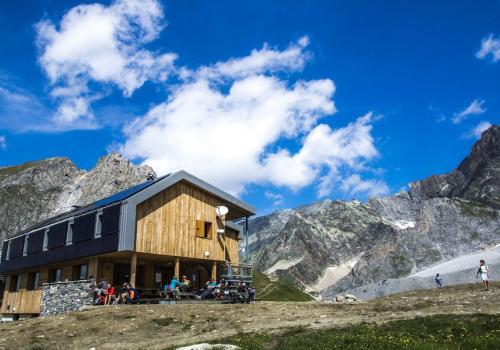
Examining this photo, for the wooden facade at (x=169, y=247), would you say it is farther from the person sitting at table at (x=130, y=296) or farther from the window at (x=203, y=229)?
the person sitting at table at (x=130, y=296)

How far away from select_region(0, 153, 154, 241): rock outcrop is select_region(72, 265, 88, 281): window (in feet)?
238

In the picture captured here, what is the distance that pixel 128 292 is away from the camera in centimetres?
2864

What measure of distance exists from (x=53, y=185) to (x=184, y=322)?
126367mm

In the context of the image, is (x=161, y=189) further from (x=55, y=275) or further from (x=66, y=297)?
(x=55, y=275)

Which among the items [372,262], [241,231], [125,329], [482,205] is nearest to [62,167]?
[372,262]

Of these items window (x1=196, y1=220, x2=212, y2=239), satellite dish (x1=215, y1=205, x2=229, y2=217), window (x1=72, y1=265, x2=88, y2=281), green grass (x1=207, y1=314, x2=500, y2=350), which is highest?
satellite dish (x1=215, y1=205, x2=229, y2=217)

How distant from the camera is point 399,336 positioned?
13.4m

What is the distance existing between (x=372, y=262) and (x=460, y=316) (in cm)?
15317

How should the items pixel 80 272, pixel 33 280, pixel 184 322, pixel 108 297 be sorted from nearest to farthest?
pixel 184 322 → pixel 108 297 → pixel 80 272 → pixel 33 280

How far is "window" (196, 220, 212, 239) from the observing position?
1415 inches

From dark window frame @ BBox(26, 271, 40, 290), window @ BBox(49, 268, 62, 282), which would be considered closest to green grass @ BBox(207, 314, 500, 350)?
window @ BBox(49, 268, 62, 282)

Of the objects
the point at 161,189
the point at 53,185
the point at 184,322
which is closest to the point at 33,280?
the point at 161,189

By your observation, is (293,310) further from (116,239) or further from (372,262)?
(372,262)

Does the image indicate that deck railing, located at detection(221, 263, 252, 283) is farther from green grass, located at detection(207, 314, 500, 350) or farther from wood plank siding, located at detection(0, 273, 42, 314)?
wood plank siding, located at detection(0, 273, 42, 314)
